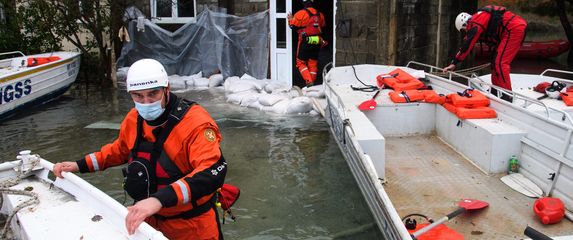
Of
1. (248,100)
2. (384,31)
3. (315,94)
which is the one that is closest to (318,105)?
(315,94)

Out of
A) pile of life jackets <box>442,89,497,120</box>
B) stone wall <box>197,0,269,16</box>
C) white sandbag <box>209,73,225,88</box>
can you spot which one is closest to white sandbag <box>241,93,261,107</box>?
white sandbag <box>209,73,225,88</box>

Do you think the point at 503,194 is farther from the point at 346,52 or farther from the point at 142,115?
the point at 346,52

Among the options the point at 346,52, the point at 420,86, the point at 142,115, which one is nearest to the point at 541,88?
the point at 420,86

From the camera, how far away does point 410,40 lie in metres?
10.3

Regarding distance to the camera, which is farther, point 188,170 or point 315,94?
point 315,94

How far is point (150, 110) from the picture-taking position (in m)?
2.67

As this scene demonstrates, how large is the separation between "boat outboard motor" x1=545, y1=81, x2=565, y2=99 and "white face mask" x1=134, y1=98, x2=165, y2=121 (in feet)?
19.1

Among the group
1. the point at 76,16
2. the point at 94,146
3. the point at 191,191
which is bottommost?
the point at 94,146

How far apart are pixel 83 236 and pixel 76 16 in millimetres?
9769

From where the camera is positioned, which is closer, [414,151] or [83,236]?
[83,236]

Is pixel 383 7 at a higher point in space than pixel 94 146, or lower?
higher

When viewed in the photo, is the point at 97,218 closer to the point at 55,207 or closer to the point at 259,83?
the point at 55,207

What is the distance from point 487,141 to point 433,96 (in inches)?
61.5

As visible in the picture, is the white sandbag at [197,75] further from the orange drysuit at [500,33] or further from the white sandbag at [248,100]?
the orange drysuit at [500,33]
